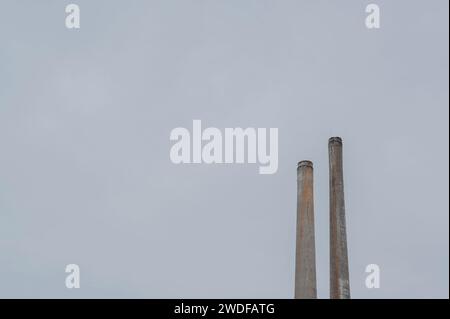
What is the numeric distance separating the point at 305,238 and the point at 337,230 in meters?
1.29

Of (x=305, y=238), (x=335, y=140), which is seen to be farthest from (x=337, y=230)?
(x=335, y=140)

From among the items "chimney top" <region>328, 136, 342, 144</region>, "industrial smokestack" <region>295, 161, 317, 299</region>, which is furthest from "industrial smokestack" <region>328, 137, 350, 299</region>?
"industrial smokestack" <region>295, 161, 317, 299</region>

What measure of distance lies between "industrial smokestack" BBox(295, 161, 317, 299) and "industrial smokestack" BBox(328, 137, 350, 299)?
855 millimetres

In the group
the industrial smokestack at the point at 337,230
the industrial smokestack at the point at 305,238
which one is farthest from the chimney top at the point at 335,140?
the industrial smokestack at the point at 305,238

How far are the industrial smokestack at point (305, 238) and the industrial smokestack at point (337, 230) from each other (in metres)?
0.86

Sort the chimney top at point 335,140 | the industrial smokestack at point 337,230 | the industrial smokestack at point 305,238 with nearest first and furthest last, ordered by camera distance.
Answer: the industrial smokestack at point 305,238 < the industrial smokestack at point 337,230 < the chimney top at point 335,140

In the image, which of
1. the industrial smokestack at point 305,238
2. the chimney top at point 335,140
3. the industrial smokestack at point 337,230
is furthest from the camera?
the chimney top at point 335,140

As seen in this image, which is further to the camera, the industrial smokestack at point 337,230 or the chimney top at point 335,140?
the chimney top at point 335,140

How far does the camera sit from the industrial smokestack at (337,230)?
881 inches

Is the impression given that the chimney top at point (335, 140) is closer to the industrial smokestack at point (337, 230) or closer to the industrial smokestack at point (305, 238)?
the industrial smokestack at point (337, 230)

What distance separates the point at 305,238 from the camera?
886 inches

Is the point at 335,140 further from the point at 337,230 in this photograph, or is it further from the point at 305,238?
the point at 305,238

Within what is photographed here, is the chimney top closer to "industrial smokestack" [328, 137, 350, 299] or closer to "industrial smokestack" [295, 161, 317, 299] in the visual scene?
"industrial smokestack" [328, 137, 350, 299]

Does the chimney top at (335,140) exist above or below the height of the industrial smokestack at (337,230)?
above
